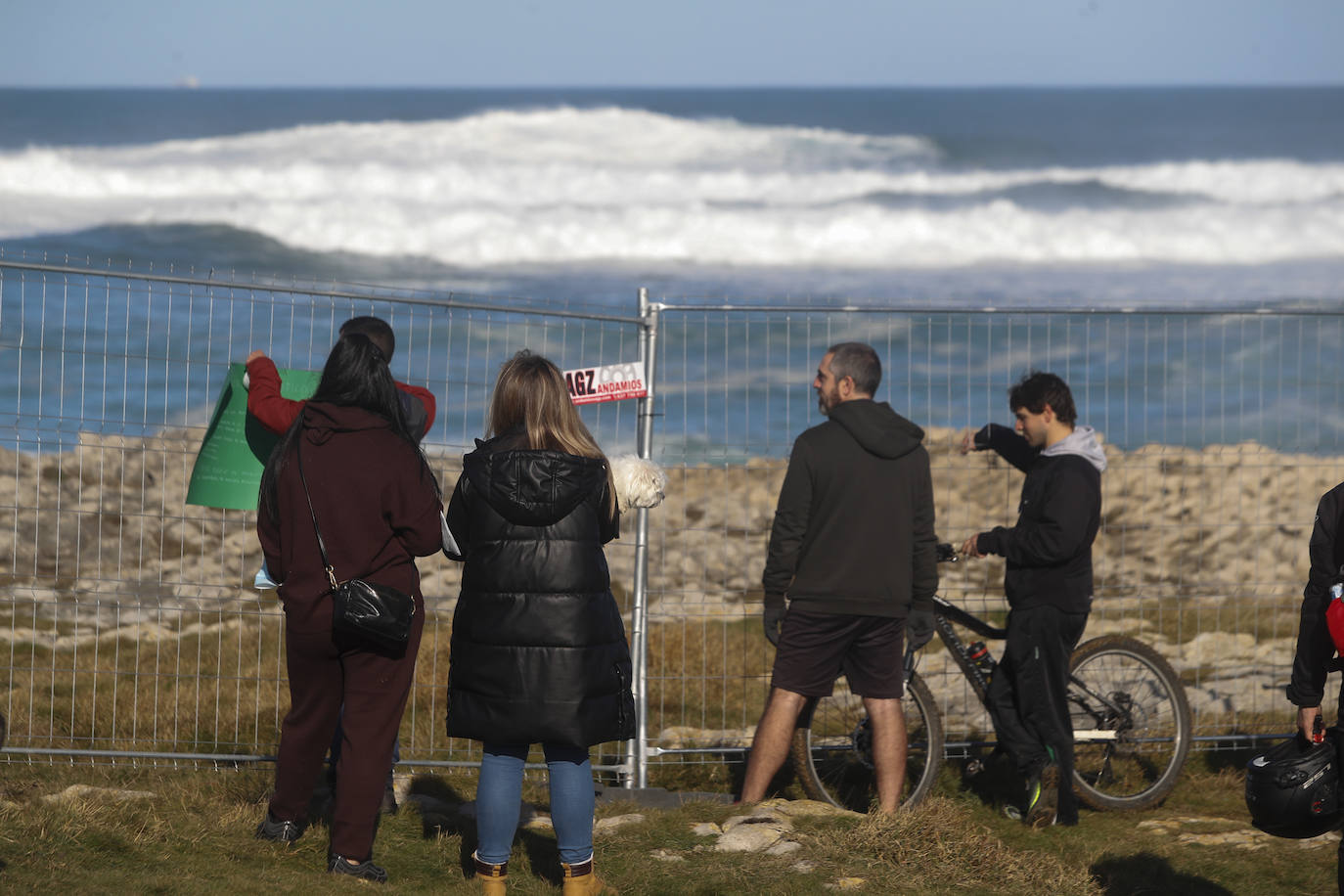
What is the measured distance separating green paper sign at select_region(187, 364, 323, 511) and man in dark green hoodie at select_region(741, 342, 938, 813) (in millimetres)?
1966

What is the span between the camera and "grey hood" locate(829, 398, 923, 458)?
4.72 meters

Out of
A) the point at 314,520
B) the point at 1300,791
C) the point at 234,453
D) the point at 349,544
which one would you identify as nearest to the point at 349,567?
the point at 349,544

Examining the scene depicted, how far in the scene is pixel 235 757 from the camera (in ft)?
17.2

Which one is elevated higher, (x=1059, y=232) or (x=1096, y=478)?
(x=1059, y=232)

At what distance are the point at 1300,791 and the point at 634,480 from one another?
202 cm

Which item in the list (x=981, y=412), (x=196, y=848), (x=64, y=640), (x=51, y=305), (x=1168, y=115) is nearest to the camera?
(x=196, y=848)

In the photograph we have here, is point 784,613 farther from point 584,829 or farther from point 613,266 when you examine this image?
point 613,266

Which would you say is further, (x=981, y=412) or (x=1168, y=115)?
(x=1168, y=115)

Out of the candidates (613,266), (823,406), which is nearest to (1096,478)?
(823,406)

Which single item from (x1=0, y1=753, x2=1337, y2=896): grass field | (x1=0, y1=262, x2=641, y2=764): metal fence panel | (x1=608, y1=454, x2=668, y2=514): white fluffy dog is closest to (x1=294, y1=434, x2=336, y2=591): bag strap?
(x1=608, y1=454, x2=668, y2=514): white fluffy dog

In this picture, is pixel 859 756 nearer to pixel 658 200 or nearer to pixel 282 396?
pixel 282 396

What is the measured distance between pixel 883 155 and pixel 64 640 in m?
47.6

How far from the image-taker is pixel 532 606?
12.0 feet

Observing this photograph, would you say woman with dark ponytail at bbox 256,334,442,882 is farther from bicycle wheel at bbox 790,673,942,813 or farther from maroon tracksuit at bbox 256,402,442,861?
bicycle wheel at bbox 790,673,942,813
